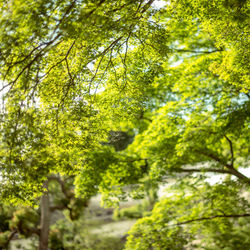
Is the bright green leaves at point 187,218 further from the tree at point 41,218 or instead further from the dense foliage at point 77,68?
the tree at point 41,218

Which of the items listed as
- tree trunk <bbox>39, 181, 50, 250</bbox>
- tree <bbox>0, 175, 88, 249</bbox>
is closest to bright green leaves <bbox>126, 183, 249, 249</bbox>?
tree <bbox>0, 175, 88, 249</bbox>

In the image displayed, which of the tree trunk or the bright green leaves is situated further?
the tree trunk

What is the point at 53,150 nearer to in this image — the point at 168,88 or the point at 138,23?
the point at 138,23

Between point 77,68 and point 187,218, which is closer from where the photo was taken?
point 77,68

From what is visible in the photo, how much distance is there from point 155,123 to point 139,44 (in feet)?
7.52

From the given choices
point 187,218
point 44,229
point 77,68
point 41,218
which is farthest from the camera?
point 41,218

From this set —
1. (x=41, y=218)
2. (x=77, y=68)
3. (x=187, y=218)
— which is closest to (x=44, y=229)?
(x=41, y=218)

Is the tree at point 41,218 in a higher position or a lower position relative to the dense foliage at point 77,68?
lower

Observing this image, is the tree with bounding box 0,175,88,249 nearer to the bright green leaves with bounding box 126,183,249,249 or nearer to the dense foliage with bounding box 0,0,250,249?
the bright green leaves with bounding box 126,183,249,249

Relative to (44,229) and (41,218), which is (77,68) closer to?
(44,229)

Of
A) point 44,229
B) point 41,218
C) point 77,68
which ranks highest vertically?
point 77,68

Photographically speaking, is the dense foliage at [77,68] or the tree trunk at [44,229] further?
the tree trunk at [44,229]

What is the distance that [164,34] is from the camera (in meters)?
3.27

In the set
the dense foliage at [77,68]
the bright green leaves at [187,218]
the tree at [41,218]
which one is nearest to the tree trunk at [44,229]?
the tree at [41,218]
